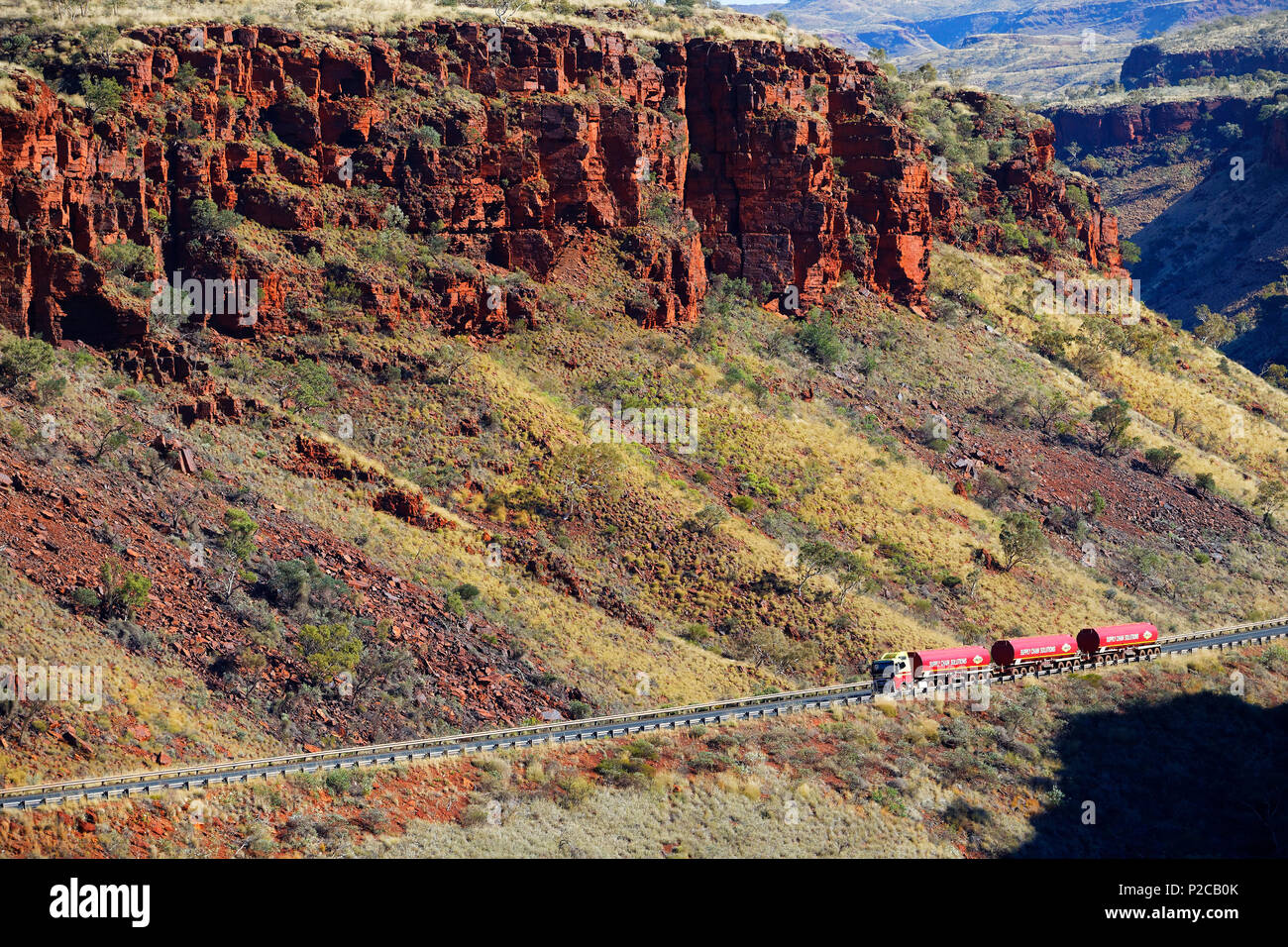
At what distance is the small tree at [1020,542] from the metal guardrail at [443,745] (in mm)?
9203

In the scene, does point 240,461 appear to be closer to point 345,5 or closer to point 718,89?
point 345,5

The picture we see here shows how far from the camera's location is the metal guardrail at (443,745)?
3694 centimetres

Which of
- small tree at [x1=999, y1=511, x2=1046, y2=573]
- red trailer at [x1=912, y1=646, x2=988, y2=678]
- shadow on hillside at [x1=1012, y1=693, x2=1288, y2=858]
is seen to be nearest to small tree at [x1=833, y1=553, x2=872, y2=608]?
small tree at [x1=999, y1=511, x2=1046, y2=573]

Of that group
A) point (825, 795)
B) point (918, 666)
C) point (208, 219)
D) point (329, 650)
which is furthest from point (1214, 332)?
point (329, 650)

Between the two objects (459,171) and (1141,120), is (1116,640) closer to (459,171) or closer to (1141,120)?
(459,171)

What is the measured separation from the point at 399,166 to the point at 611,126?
411 inches

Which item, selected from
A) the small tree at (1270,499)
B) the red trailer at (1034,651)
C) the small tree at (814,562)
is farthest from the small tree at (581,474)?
the small tree at (1270,499)

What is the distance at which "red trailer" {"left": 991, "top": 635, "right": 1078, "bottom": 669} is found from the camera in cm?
5322

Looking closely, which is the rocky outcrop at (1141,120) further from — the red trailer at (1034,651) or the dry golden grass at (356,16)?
the red trailer at (1034,651)

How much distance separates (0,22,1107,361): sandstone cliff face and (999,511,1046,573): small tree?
696 inches

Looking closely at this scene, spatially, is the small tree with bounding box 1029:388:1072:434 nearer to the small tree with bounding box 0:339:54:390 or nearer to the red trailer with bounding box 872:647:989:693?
the red trailer with bounding box 872:647:989:693

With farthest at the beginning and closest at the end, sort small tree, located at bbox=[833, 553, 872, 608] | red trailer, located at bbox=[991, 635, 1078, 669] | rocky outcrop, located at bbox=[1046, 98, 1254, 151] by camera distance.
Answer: rocky outcrop, located at bbox=[1046, 98, 1254, 151] < small tree, located at bbox=[833, 553, 872, 608] < red trailer, located at bbox=[991, 635, 1078, 669]

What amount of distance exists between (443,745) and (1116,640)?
26307 mm

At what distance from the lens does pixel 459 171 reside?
2598 inches
